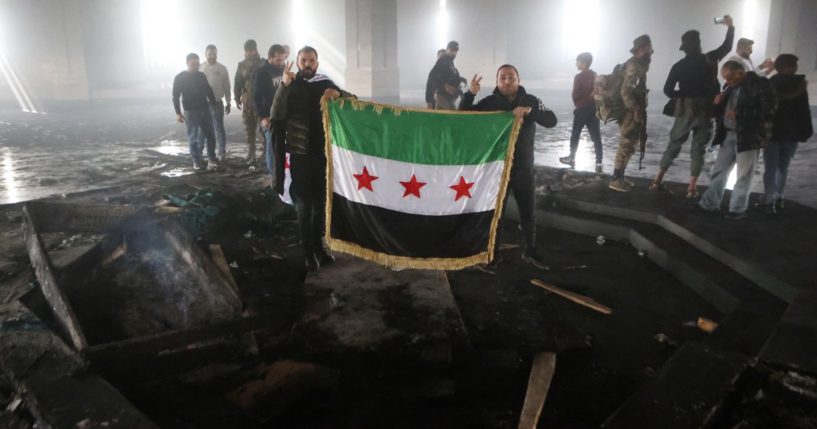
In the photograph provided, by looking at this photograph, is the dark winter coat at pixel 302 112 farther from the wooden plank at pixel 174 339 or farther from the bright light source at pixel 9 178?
the bright light source at pixel 9 178

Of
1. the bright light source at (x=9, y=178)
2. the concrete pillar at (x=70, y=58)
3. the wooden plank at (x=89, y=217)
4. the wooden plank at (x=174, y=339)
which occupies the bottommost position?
the wooden plank at (x=174, y=339)

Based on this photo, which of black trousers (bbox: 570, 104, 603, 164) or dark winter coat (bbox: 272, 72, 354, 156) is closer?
dark winter coat (bbox: 272, 72, 354, 156)

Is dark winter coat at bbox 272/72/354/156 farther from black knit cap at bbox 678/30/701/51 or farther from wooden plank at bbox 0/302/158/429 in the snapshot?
black knit cap at bbox 678/30/701/51

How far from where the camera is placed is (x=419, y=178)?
444 cm

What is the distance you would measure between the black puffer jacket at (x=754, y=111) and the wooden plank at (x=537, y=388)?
347 cm

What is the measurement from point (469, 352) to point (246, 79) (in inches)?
282

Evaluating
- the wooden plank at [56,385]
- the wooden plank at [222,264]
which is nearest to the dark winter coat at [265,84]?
the wooden plank at [222,264]

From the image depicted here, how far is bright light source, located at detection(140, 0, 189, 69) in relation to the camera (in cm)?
3256

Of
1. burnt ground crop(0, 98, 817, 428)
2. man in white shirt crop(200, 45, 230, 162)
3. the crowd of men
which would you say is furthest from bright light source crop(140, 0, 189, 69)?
burnt ground crop(0, 98, 817, 428)

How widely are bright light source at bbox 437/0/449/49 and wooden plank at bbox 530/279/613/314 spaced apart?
3268 cm

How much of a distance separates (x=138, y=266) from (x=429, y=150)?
2.75 metres

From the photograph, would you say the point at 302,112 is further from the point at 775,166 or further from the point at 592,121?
the point at 592,121

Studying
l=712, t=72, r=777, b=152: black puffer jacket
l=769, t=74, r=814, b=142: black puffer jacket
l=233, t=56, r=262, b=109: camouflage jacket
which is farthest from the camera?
l=233, t=56, r=262, b=109: camouflage jacket

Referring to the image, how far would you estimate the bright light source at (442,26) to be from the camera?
3550 centimetres
